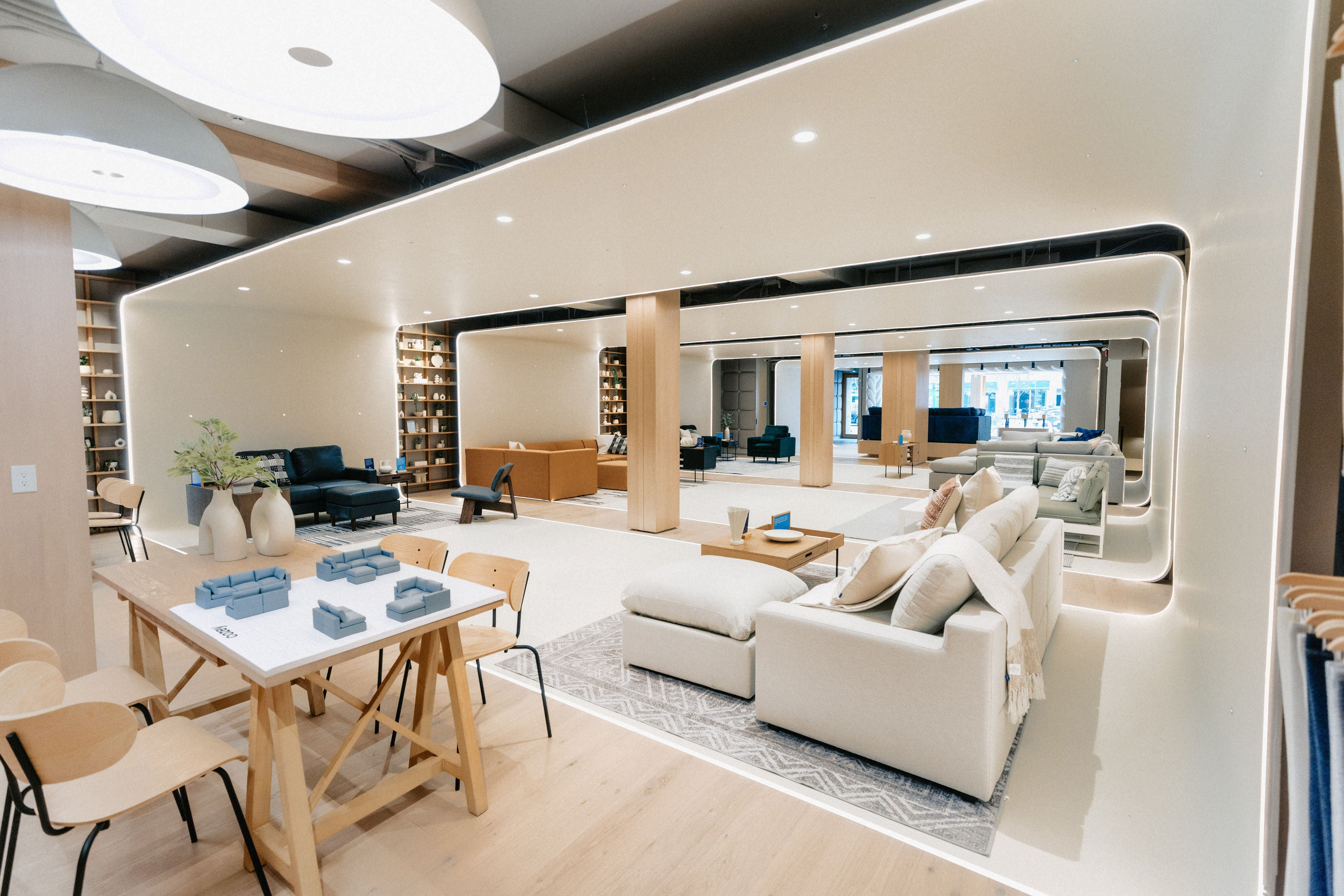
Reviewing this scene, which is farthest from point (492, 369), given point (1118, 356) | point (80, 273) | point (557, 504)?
point (1118, 356)

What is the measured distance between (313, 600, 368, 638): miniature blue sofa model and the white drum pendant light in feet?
4.78

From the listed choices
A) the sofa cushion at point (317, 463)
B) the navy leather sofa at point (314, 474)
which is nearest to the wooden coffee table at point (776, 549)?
the navy leather sofa at point (314, 474)

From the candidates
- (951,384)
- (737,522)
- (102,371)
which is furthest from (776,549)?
(951,384)

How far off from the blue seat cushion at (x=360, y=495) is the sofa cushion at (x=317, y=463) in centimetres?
65

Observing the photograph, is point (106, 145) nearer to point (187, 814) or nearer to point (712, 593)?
point (187, 814)

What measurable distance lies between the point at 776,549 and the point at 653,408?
119 inches

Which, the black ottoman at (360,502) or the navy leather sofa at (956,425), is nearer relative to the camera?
the black ottoman at (360,502)

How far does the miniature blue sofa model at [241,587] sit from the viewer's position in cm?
209

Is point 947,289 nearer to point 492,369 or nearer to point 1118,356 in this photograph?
point 492,369

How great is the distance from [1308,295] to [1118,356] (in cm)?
1582

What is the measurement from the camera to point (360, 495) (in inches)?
283

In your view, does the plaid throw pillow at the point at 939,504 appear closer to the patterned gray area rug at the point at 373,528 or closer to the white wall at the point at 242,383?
the patterned gray area rug at the point at 373,528

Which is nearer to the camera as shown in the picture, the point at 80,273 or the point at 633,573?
the point at 633,573

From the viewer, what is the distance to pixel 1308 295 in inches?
41.3
